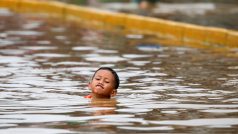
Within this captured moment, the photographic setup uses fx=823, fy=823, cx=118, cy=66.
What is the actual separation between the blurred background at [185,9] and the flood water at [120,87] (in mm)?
3130

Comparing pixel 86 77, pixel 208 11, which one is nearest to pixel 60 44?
pixel 86 77

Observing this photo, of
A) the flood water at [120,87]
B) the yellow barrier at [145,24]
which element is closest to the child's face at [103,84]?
the flood water at [120,87]

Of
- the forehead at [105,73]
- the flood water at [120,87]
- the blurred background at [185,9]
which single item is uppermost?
the forehead at [105,73]

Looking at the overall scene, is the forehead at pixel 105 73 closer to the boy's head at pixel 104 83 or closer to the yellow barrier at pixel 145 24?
the boy's head at pixel 104 83

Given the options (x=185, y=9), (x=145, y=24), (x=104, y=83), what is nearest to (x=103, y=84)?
(x=104, y=83)

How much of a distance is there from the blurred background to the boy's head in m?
9.08

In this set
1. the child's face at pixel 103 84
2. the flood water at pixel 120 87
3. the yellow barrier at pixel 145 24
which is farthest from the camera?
the yellow barrier at pixel 145 24

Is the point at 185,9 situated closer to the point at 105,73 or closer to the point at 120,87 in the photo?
the point at 120,87

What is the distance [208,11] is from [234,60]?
32.3 feet

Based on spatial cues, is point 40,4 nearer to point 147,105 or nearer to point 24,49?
point 24,49

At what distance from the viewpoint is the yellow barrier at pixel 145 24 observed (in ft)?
51.6

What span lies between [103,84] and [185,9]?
47.4 feet

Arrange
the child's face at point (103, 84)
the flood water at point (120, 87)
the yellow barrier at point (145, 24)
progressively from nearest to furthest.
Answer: the flood water at point (120, 87) → the child's face at point (103, 84) → the yellow barrier at point (145, 24)

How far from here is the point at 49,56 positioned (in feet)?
43.9
